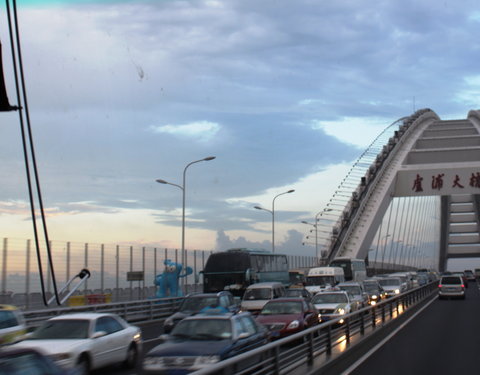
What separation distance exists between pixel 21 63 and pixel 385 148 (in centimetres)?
8455

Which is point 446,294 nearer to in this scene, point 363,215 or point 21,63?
point 363,215

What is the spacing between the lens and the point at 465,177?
8131cm

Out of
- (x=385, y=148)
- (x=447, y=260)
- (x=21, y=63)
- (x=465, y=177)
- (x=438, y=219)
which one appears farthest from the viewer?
(x=447, y=260)

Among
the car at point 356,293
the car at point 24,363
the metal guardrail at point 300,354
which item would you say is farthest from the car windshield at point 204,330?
the car at point 356,293

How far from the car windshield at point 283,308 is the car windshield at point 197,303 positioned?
297cm

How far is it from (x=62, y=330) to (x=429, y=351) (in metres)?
8.85

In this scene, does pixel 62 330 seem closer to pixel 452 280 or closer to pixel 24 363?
pixel 24 363

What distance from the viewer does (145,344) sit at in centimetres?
2019

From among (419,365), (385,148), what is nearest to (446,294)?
(419,365)

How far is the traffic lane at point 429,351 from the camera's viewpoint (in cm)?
1344

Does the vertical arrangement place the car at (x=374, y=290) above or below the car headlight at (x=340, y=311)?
below

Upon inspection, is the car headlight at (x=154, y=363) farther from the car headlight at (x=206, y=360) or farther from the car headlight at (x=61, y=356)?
the car headlight at (x=61, y=356)

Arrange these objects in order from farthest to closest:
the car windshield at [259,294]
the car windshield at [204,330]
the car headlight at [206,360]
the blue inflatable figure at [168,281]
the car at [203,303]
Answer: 1. the blue inflatable figure at [168,281]
2. the car windshield at [259,294]
3. the car at [203,303]
4. the car windshield at [204,330]
5. the car headlight at [206,360]

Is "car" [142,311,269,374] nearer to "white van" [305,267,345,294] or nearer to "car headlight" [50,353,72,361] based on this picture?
"car headlight" [50,353,72,361]
